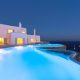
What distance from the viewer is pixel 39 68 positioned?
33.8ft

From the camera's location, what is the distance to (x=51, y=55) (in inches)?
510

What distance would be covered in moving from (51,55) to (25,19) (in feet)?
79.5

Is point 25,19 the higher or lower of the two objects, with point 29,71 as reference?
higher

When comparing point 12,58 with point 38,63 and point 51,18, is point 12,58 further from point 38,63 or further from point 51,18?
point 51,18

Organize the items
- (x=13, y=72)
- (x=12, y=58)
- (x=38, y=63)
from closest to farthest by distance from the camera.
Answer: (x=13, y=72), (x=38, y=63), (x=12, y=58)

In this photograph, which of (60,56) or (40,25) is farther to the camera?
(40,25)

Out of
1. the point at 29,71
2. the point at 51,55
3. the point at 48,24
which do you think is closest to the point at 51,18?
the point at 48,24

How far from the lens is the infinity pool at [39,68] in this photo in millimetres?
8883

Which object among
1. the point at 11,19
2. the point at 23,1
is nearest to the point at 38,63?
the point at 23,1

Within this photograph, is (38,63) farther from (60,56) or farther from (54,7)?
(54,7)

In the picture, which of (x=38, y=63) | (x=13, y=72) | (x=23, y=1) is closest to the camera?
(x=13, y=72)

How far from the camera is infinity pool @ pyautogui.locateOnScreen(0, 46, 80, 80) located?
888cm

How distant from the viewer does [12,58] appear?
39.8ft

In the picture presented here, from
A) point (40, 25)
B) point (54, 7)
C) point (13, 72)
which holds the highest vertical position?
point (54, 7)
